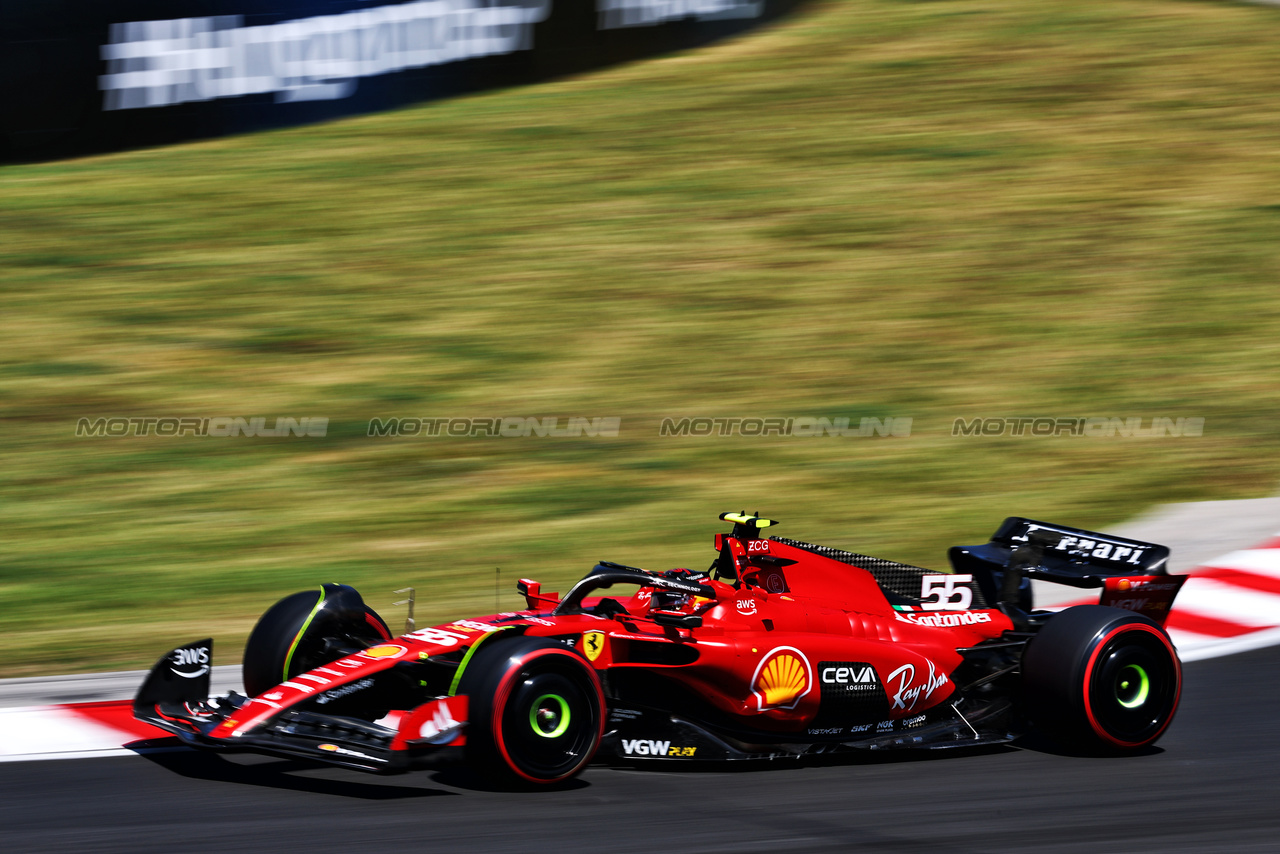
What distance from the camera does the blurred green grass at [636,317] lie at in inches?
369

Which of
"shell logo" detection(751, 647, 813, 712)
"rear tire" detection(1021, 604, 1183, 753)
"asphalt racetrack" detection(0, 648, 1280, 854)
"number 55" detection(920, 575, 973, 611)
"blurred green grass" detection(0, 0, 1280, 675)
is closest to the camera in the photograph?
"asphalt racetrack" detection(0, 648, 1280, 854)

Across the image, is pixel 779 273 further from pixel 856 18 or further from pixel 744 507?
pixel 856 18

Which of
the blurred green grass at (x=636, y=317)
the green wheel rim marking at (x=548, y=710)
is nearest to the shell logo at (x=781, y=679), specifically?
the green wheel rim marking at (x=548, y=710)

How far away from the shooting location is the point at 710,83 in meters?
18.2

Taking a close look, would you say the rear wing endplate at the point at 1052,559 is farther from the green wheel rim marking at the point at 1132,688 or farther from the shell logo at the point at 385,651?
the shell logo at the point at 385,651

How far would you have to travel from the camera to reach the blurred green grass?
938cm

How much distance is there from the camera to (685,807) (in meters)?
5.09

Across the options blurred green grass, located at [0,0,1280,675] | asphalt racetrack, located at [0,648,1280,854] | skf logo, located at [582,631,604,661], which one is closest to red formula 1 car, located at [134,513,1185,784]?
skf logo, located at [582,631,604,661]

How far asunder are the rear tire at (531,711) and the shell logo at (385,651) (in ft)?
1.15

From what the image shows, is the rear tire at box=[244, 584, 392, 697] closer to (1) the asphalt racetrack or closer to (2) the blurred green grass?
(1) the asphalt racetrack

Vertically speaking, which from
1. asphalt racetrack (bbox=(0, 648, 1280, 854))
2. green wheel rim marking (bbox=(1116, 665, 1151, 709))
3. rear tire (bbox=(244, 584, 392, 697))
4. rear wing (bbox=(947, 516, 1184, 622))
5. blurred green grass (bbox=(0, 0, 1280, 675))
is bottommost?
asphalt racetrack (bbox=(0, 648, 1280, 854))

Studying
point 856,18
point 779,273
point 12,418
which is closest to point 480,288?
point 779,273

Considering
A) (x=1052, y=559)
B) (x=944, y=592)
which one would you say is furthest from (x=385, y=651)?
(x=1052, y=559)

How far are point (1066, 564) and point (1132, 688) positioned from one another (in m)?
0.82
